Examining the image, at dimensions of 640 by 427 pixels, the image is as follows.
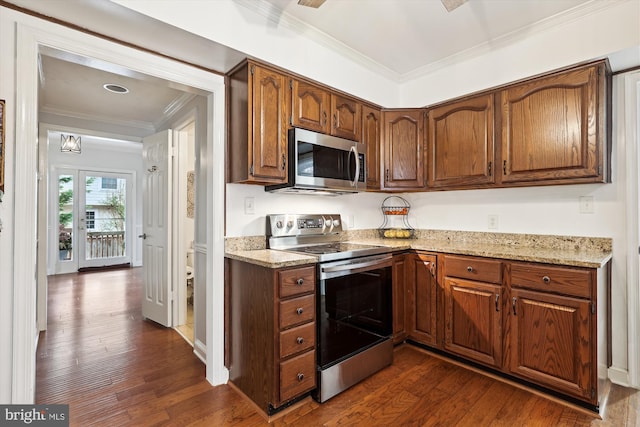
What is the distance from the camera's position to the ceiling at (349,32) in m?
1.70

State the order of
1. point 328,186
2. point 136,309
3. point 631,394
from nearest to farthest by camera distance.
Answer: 1. point 631,394
2. point 328,186
3. point 136,309

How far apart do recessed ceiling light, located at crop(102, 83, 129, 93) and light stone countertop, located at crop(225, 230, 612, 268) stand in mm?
1889

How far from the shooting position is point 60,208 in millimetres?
6375

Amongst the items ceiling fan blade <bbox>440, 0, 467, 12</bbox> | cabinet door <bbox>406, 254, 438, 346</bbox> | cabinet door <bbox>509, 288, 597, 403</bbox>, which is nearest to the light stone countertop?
cabinet door <bbox>406, 254, 438, 346</bbox>

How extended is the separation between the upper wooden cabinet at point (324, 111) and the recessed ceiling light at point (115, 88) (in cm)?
175

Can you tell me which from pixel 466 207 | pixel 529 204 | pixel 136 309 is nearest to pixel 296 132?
pixel 466 207

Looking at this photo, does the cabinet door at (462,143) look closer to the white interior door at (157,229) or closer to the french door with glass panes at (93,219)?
the white interior door at (157,229)

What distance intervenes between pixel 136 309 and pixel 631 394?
15.7ft

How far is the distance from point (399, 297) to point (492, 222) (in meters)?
1.06

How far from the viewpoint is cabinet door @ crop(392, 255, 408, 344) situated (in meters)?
2.63

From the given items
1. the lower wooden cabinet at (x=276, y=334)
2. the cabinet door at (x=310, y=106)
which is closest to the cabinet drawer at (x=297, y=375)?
the lower wooden cabinet at (x=276, y=334)

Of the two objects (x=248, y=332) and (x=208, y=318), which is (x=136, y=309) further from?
(x=248, y=332)

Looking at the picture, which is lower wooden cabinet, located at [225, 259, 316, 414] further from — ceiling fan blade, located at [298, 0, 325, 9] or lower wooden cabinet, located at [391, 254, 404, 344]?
ceiling fan blade, located at [298, 0, 325, 9]

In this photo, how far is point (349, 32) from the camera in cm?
239
